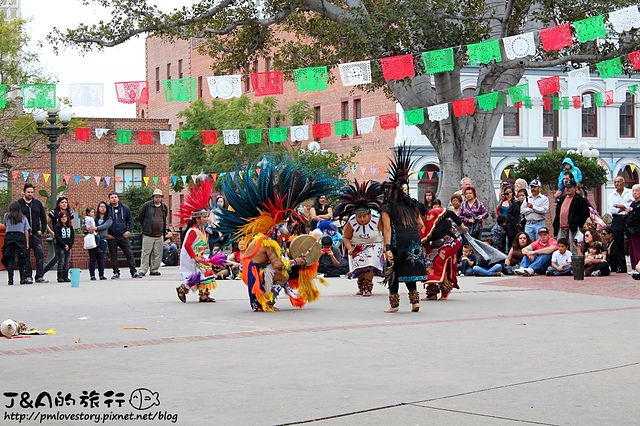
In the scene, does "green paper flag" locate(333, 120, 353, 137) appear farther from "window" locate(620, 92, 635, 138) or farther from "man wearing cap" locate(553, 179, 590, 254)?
"window" locate(620, 92, 635, 138)

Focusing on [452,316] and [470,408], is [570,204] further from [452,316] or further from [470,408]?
[470,408]

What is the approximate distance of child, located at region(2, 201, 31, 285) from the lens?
20266 millimetres


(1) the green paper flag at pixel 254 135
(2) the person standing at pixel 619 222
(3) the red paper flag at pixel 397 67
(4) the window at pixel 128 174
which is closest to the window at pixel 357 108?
(4) the window at pixel 128 174

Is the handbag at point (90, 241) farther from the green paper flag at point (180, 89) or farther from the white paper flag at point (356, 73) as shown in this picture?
the white paper flag at point (356, 73)

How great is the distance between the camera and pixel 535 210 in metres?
21.7

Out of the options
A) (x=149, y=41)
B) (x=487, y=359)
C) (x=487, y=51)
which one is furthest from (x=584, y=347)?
(x=149, y=41)

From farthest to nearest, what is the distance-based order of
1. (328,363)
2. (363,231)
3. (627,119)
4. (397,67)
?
(627,119) < (397,67) < (363,231) < (328,363)

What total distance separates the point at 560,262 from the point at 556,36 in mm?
5344

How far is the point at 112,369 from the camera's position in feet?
28.6

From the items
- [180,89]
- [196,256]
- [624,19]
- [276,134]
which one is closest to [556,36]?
[624,19]

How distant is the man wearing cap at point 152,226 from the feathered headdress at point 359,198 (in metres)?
8.19

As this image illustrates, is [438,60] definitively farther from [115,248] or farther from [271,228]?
[271,228]

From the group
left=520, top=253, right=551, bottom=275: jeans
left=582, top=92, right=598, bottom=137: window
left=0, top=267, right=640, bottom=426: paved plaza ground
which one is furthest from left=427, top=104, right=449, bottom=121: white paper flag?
left=582, top=92, right=598, bottom=137: window

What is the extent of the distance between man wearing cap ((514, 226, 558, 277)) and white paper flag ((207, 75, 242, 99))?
7.67 meters
